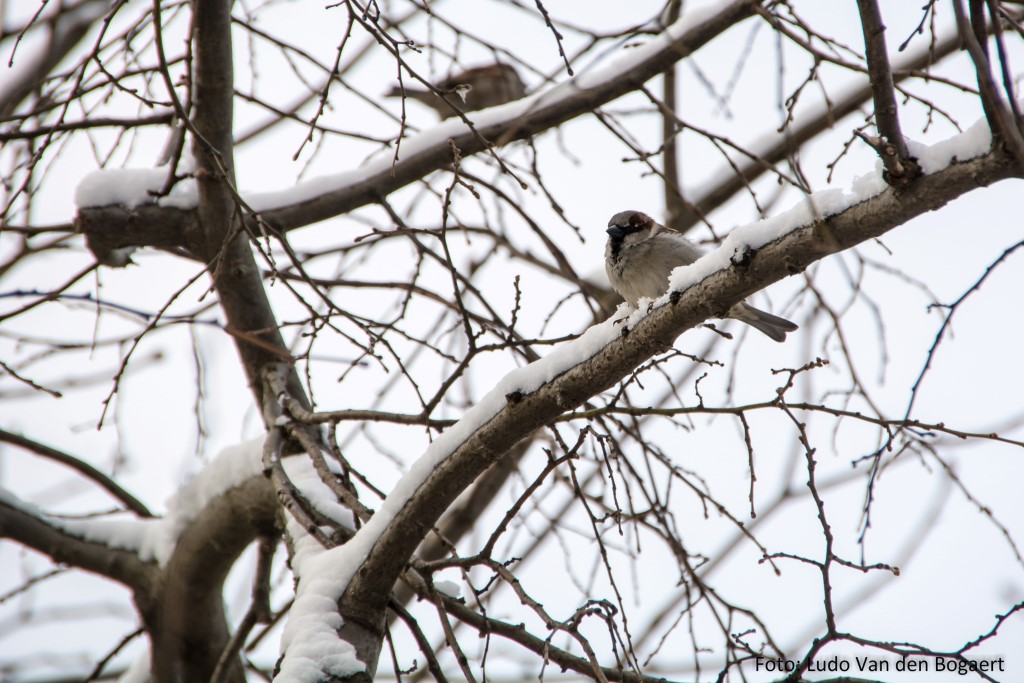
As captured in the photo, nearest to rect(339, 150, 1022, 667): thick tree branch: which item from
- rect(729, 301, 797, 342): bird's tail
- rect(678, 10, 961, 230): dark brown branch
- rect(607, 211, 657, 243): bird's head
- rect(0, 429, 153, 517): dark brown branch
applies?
rect(729, 301, 797, 342): bird's tail

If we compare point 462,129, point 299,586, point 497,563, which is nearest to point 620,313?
point 497,563

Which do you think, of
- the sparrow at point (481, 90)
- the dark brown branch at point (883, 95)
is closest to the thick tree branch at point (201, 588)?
the sparrow at point (481, 90)

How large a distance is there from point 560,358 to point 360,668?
91cm

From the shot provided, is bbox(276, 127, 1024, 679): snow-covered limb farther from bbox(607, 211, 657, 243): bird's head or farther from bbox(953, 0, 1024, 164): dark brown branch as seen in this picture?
bbox(607, 211, 657, 243): bird's head

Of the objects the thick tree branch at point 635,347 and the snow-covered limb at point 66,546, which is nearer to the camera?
the thick tree branch at point 635,347

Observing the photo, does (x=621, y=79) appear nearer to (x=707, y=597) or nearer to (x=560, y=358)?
(x=560, y=358)

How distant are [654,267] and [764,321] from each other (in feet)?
1.53

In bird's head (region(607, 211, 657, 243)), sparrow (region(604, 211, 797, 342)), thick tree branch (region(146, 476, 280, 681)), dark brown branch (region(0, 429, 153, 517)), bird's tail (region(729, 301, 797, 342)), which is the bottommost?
thick tree branch (region(146, 476, 280, 681))

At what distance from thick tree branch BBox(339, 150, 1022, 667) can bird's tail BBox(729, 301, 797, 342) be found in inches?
55.5

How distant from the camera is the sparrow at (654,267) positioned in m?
3.41

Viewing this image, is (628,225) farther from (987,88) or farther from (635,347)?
(987,88)

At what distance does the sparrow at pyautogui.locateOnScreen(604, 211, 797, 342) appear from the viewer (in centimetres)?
341

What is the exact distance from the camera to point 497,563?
2.06 metres

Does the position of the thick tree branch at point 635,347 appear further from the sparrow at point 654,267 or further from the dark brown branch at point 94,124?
the dark brown branch at point 94,124
